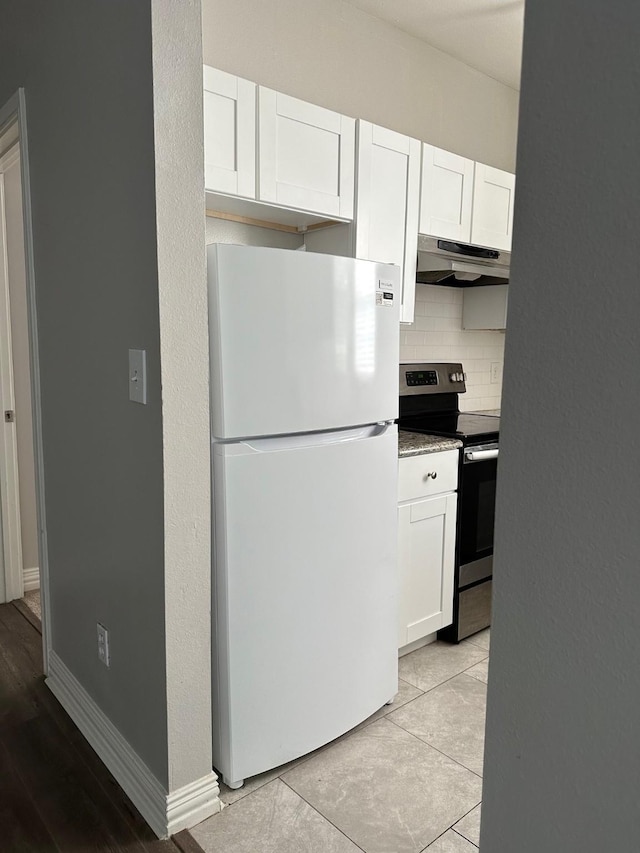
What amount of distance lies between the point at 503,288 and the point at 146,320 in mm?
2384

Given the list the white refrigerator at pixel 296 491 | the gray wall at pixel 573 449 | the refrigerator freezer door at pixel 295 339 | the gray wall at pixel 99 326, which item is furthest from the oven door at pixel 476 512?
the gray wall at pixel 573 449

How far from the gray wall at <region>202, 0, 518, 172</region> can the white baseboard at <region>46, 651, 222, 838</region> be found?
7.77 ft

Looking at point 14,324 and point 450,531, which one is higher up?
point 14,324

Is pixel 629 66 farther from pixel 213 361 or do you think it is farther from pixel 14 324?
pixel 14 324

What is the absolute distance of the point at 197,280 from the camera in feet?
5.17

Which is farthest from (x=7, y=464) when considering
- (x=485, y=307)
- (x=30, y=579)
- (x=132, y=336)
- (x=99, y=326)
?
(x=485, y=307)

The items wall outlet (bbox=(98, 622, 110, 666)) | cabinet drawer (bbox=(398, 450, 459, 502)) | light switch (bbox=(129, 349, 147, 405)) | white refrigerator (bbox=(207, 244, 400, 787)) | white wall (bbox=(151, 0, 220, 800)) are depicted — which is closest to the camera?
white wall (bbox=(151, 0, 220, 800))

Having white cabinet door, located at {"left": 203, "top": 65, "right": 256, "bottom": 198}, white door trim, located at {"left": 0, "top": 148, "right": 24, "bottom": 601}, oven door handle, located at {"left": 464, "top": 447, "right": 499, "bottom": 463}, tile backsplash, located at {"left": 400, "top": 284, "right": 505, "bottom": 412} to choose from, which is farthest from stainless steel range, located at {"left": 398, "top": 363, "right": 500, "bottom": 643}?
white door trim, located at {"left": 0, "top": 148, "right": 24, "bottom": 601}

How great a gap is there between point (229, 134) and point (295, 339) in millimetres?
877

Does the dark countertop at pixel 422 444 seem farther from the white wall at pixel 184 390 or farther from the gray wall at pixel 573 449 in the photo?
the gray wall at pixel 573 449

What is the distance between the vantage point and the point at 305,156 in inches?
94.2

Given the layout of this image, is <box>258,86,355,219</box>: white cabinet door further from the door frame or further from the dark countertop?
the dark countertop

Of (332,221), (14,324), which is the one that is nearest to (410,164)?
(332,221)

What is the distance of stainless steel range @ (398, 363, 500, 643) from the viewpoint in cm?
272
